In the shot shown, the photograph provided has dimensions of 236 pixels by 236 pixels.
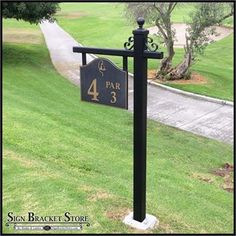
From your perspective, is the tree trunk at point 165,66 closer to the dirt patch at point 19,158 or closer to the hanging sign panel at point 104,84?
the dirt patch at point 19,158

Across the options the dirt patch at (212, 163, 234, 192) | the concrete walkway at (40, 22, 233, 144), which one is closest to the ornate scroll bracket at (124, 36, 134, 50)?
the dirt patch at (212, 163, 234, 192)

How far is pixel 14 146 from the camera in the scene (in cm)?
848

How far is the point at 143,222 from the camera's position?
5.83 meters

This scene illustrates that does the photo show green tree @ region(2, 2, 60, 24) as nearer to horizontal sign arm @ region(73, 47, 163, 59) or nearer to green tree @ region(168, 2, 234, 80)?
green tree @ region(168, 2, 234, 80)

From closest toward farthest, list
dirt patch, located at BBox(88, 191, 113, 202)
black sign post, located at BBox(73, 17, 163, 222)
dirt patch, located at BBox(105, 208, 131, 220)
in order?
1. black sign post, located at BBox(73, 17, 163, 222)
2. dirt patch, located at BBox(105, 208, 131, 220)
3. dirt patch, located at BBox(88, 191, 113, 202)

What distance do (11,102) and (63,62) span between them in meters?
11.0

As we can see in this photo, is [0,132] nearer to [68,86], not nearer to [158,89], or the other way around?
[68,86]

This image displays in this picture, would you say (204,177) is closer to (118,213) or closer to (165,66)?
(118,213)

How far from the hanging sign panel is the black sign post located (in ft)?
0.47

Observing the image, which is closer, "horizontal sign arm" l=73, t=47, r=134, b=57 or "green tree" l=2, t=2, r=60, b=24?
"horizontal sign arm" l=73, t=47, r=134, b=57

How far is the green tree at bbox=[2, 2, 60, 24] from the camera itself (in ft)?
65.3

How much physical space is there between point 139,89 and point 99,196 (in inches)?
80.1

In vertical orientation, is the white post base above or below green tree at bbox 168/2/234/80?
below

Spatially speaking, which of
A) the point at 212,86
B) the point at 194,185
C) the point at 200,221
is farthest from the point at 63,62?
the point at 200,221
